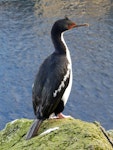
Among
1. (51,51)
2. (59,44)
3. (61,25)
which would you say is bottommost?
(51,51)

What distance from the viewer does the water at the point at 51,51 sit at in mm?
37250

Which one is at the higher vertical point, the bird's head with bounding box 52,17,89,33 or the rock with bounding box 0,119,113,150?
the bird's head with bounding box 52,17,89,33

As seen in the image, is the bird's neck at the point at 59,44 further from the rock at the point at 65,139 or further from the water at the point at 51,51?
the water at the point at 51,51

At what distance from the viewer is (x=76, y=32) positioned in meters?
54.3

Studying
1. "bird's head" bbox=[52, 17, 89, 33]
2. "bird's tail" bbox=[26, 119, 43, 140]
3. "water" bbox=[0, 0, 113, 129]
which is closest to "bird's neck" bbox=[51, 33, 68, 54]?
"bird's head" bbox=[52, 17, 89, 33]

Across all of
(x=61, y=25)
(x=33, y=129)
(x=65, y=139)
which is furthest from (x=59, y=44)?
(x=65, y=139)

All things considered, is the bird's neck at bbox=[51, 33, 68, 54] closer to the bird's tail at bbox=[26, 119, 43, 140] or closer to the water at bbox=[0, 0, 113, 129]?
the bird's tail at bbox=[26, 119, 43, 140]

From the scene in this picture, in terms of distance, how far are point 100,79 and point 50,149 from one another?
35.6 m

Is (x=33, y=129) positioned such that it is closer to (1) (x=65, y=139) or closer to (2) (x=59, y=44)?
(1) (x=65, y=139)

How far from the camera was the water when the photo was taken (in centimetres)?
3725

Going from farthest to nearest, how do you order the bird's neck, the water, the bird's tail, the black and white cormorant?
the water < the bird's neck < the black and white cormorant < the bird's tail

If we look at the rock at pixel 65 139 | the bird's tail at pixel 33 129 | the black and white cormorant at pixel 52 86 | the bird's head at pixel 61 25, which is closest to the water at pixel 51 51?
the bird's head at pixel 61 25

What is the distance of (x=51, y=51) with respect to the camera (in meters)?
49.0

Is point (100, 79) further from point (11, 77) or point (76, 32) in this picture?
point (76, 32)
